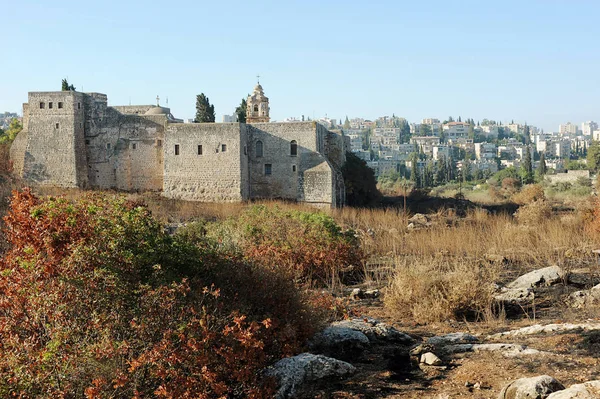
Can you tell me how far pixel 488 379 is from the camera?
5.68 meters

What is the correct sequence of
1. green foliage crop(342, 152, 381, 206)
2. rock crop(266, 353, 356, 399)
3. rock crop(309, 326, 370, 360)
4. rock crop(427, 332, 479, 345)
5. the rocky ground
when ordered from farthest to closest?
green foliage crop(342, 152, 381, 206), rock crop(427, 332, 479, 345), rock crop(309, 326, 370, 360), rock crop(266, 353, 356, 399), the rocky ground

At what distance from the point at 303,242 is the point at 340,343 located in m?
5.70

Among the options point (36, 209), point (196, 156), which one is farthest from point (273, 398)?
point (196, 156)

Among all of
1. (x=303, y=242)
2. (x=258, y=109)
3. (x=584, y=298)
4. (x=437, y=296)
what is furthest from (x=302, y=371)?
(x=258, y=109)

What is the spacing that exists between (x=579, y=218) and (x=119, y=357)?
59.9ft

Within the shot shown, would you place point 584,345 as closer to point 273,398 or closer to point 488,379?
point 488,379

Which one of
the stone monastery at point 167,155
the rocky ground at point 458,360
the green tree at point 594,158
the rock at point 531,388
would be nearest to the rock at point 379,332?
the rocky ground at point 458,360

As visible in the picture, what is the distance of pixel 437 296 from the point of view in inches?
346

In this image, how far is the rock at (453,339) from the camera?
23.3ft

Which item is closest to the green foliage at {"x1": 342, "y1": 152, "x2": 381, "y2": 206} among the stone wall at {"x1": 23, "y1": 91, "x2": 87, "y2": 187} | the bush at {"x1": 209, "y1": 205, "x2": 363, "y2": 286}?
the stone wall at {"x1": 23, "y1": 91, "x2": 87, "y2": 187}

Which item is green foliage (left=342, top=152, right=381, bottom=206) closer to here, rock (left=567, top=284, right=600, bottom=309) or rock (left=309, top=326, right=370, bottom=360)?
rock (left=567, top=284, right=600, bottom=309)

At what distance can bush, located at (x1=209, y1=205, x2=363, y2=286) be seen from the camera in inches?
465

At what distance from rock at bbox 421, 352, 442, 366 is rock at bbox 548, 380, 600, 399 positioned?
1612 mm

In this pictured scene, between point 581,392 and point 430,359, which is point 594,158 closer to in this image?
point 430,359
